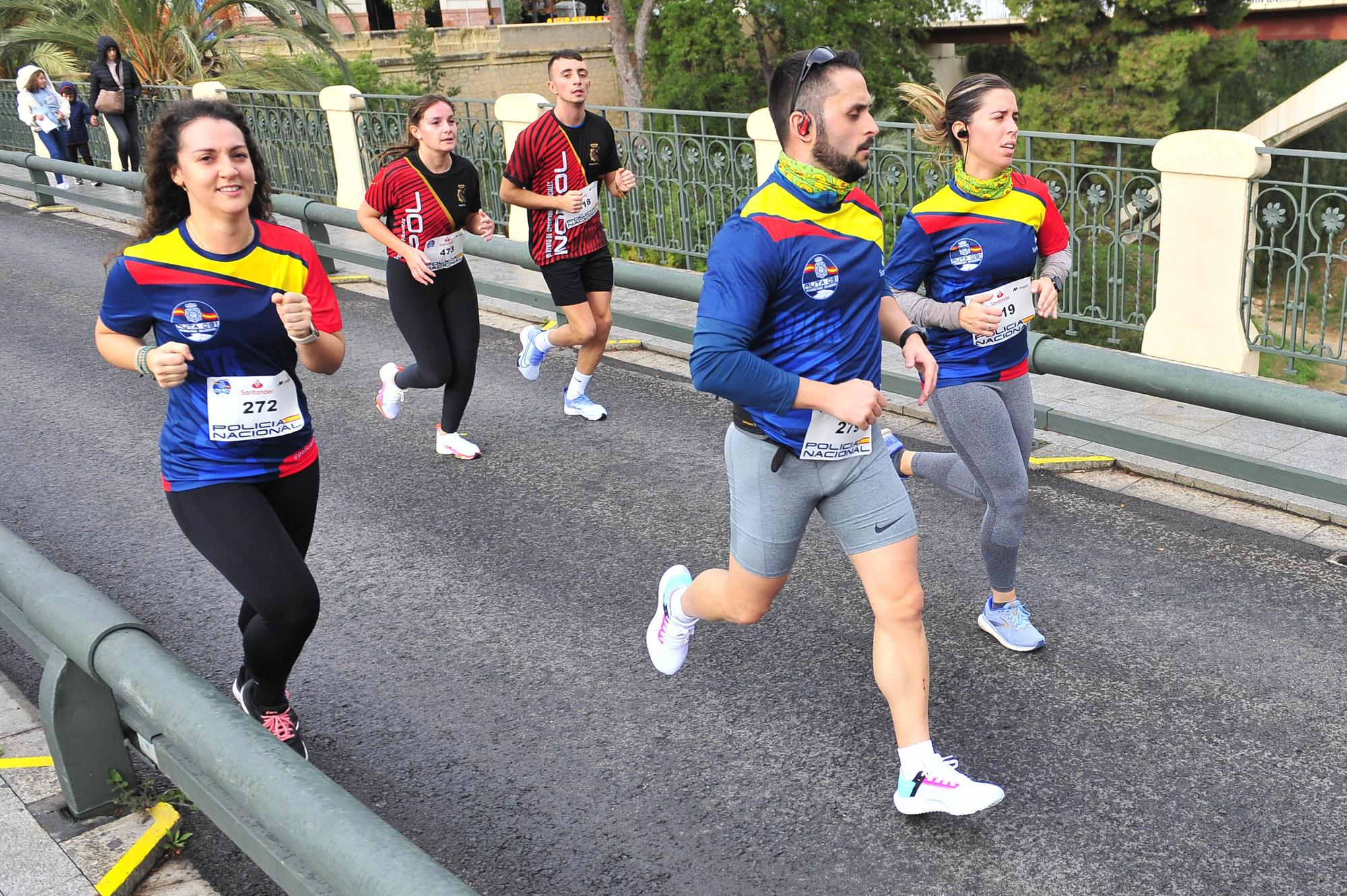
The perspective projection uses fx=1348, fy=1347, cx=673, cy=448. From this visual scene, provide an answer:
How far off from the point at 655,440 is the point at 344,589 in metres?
2.34

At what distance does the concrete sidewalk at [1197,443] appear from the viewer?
583 cm

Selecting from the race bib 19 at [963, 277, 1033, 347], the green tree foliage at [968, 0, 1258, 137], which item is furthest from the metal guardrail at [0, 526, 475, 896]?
the green tree foliage at [968, 0, 1258, 137]

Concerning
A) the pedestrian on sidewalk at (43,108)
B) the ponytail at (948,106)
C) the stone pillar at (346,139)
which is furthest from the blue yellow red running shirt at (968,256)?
the pedestrian on sidewalk at (43,108)

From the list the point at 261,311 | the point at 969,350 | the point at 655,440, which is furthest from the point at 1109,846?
the point at 655,440

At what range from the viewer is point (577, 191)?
23.7 ft

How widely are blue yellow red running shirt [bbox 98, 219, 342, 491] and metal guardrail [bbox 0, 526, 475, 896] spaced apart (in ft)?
1.65

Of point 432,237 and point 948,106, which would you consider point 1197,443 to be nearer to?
point 948,106

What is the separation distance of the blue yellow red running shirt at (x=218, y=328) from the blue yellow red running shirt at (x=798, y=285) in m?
1.26

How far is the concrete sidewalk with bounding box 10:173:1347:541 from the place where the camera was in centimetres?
583

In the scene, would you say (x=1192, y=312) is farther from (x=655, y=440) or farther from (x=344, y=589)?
(x=344, y=589)

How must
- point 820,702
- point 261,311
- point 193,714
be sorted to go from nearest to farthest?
point 193,714 → point 261,311 → point 820,702

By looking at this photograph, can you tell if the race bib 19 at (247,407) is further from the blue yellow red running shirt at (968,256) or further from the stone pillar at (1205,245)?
the stone pillar at (1205,245)

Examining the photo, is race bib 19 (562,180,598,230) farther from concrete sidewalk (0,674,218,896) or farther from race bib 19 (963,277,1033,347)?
concrete sidewalk (0,674,218,896)

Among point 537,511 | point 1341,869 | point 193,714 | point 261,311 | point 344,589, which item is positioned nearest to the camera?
point 193,714
